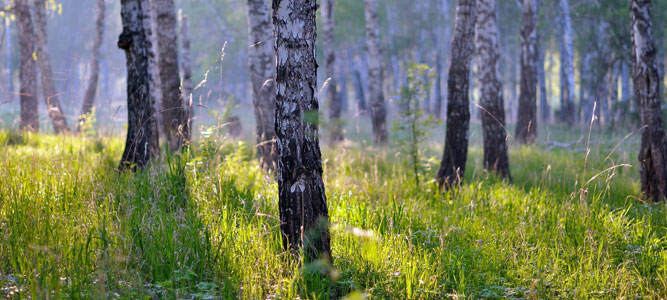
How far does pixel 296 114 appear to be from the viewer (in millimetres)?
2953

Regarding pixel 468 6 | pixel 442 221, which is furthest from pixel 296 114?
pixel 468 6

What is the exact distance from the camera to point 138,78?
18.0 feet

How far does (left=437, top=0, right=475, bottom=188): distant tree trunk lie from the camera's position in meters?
5.91

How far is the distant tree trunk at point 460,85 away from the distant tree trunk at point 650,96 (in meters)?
1.94

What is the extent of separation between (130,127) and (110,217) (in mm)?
2169

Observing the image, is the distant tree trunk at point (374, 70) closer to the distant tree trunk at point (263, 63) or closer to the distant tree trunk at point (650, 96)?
the distant tree trunk at point (263, 63)

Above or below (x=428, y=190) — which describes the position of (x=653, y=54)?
above

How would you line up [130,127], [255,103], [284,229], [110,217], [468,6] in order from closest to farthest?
[284,229], [110,217], [130,127], [468,6], [255,103]

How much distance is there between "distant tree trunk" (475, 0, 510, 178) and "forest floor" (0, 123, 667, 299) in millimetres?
2463

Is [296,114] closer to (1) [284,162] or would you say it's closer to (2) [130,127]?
(1) [284,162]

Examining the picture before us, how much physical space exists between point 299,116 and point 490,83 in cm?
509

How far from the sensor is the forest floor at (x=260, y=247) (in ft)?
9.52

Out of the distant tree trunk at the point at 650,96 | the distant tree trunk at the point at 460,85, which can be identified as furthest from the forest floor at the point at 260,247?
the distant tree trunk at the point at 460,85

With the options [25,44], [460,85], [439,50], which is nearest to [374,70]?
[460,85]
